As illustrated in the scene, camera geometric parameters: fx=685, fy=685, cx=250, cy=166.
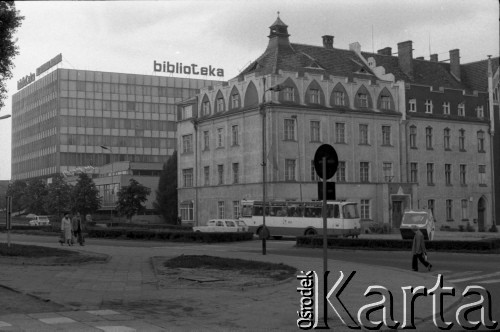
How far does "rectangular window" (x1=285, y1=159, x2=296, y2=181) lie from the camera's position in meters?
68.5

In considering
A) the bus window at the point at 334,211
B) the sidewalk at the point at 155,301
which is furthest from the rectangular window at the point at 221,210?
the sidewalk at the point at 155,301

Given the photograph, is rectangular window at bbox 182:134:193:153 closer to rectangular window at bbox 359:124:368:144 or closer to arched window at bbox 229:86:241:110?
arched window at bbox 229:86:241:110

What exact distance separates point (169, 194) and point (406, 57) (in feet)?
113

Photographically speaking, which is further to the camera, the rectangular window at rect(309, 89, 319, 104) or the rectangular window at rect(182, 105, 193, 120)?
the rectangular window at rect(182, 105, 193, 120)

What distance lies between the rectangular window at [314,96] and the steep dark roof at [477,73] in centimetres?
2562

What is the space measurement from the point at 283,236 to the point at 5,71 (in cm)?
3422

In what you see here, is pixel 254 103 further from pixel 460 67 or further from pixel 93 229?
pixel 460 67

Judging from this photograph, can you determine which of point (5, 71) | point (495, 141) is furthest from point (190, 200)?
point (5, 71)

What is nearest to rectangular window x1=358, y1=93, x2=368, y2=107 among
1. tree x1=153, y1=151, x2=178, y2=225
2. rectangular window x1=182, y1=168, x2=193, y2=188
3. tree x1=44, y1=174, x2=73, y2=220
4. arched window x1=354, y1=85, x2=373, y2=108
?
arched window x1=354, y1=85, x2=373, y2=108

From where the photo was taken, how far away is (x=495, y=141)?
277 feet

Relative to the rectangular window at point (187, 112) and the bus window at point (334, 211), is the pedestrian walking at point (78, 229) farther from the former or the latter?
the rectangular window at point (187, 112)

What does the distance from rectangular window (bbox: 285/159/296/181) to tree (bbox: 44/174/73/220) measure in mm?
33728

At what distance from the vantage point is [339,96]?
73188mm

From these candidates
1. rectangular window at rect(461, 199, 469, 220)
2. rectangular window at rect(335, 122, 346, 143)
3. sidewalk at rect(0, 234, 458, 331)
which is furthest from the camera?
rectangular window at rect(461, 199, 469, 220)
